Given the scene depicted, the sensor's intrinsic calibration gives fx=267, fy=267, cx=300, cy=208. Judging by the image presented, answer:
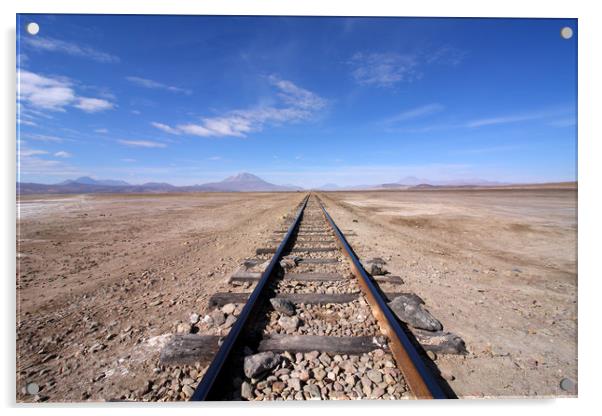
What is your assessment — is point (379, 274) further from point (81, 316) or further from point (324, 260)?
point (81, 316)

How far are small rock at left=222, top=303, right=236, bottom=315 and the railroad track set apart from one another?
8cm

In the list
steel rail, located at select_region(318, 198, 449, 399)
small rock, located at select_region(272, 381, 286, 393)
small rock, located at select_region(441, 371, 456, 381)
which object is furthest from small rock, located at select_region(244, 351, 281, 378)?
small rock, located at select_region(441, 371, 456, 381)

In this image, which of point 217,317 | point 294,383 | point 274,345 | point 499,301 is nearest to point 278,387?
point 294,383

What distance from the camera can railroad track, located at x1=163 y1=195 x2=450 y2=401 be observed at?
175cm

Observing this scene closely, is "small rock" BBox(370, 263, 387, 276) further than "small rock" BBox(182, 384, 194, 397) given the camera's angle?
Yes

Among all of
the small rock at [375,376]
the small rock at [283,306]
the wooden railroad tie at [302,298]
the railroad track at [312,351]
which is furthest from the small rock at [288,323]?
the small rock at [375,376]

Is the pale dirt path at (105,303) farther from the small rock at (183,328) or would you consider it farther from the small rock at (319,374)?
the small rock at (319,374)

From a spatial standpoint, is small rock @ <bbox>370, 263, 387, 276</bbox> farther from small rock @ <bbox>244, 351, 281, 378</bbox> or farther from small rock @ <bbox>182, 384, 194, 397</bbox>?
small rock @ <bbox>182, 384, 194, 397</bbox>

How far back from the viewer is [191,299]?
10.5ft

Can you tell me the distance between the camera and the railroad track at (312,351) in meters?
Result: 1.75
